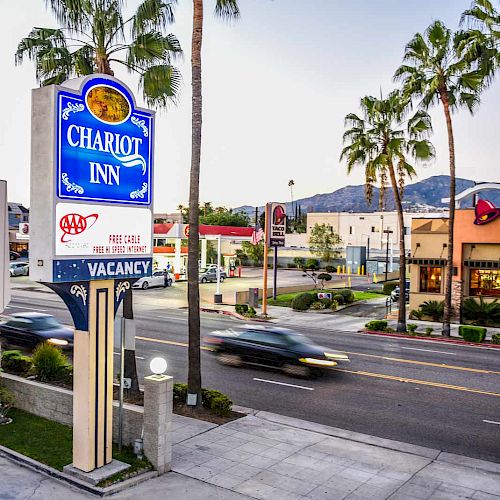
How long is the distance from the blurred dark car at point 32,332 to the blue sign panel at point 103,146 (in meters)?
11.5

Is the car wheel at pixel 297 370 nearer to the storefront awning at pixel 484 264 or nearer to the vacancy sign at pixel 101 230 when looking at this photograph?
the vacancy sign at pixel 101 230

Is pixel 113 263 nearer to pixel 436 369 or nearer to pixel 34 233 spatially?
pixel 34 233

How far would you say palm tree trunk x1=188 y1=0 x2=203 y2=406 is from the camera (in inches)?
545

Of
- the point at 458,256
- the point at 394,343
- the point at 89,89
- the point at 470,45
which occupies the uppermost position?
the point at 470,45

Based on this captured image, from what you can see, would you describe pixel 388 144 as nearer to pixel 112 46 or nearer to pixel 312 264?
pixel 112 46

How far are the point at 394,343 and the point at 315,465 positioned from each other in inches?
649

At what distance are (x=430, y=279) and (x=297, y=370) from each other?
59.9ft

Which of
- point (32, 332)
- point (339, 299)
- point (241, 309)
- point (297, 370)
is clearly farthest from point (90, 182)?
point (339, 299)

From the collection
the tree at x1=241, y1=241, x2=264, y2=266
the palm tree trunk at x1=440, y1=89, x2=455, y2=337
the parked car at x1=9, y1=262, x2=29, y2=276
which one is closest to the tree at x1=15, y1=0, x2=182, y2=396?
the palm tree trunk at x1=440, y1=89, x2=455, y2=337

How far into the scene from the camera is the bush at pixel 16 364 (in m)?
15.6

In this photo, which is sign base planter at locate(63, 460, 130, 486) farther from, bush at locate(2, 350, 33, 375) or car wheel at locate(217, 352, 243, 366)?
car wheel at locate(217, 352, 243, 366)

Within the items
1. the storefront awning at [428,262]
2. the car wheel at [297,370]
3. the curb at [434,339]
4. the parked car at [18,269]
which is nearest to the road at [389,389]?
the car wheel at [297,370]

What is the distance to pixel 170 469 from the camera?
1030 cm

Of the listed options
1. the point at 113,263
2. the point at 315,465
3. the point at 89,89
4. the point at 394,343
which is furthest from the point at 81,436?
the point at 394,343
